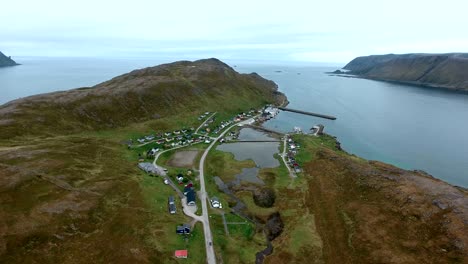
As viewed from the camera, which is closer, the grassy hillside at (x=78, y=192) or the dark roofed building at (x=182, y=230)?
the grassy hillside at (x=78, y=192)

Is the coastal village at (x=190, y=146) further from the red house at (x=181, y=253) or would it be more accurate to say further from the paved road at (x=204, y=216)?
the paved road at (x=204, y=216)

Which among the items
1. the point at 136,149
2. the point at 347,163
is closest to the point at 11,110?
the point at 136,149

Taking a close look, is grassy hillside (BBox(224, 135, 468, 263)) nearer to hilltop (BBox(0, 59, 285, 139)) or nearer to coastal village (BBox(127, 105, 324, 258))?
coastal village (BBox(127, 105, 324, 258))

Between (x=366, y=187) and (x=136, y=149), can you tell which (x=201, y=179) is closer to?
(x=136, y=149)

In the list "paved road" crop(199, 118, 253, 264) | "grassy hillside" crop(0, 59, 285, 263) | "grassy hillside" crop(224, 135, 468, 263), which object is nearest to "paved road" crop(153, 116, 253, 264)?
"paved road" crop(199, 118, 253, 264)

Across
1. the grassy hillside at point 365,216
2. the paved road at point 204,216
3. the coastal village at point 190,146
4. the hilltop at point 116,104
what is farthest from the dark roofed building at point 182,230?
the hilltop at point 116,104

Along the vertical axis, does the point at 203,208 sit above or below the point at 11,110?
below

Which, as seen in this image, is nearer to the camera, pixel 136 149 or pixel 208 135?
pixel 136 149
